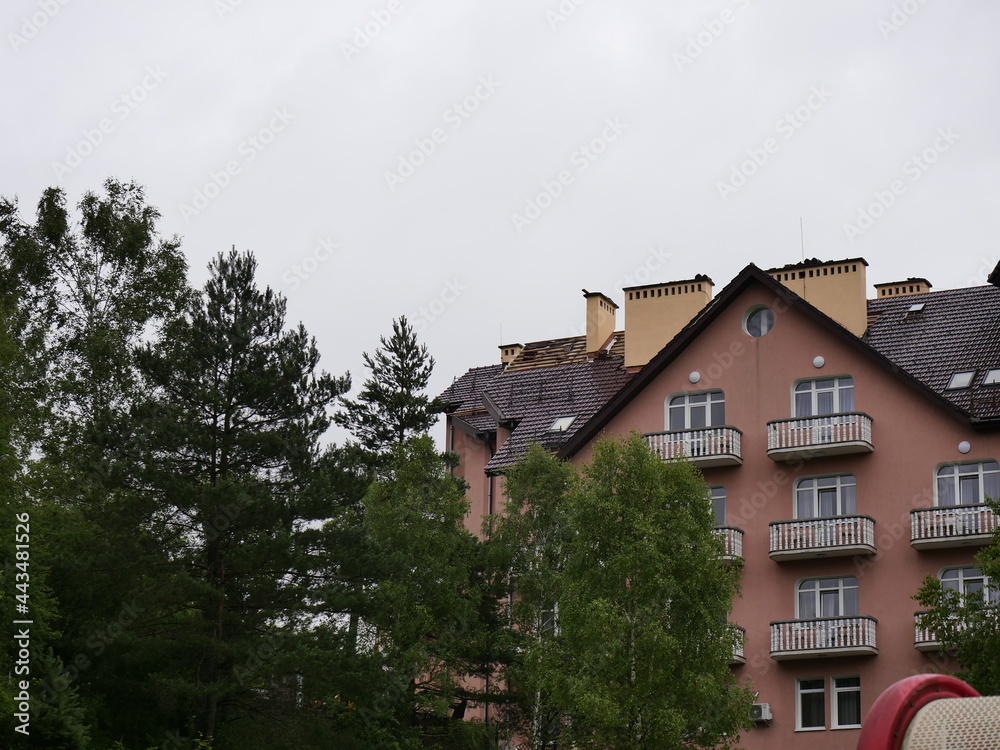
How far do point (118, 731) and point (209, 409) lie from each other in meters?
8.91

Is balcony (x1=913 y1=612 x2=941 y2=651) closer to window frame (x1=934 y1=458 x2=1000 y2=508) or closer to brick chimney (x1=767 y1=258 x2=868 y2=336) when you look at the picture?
window frame (x1=934 y1=458 x2=1000 y2=508)

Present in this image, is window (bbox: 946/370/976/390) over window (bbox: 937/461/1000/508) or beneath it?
over

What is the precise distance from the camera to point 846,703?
38375 mm

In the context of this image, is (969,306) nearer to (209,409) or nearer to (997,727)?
(209,409)

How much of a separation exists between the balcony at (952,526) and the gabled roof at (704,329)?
11.8ft

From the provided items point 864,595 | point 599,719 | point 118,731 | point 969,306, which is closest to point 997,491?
point 864,595

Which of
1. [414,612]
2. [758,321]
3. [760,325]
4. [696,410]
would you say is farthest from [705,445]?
[414,612]

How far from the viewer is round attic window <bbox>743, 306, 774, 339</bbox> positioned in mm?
42938

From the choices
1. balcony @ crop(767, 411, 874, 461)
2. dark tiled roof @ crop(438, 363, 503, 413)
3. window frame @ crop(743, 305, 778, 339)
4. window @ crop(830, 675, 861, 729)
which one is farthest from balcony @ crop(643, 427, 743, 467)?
dark tiled roof @ crop(438, 363, 503, 413)

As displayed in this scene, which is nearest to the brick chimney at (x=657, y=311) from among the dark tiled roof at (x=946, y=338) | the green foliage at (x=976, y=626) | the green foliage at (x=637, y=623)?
the dark tiled roof at (x=946, y=338)

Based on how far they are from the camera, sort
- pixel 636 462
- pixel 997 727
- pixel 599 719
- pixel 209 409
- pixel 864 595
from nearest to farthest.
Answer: pixel 997 727
pixel 599 719
pixel 636 462
pixel 209 409
pixel 864 595

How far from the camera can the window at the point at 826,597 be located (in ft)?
129

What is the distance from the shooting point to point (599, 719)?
29.7 m

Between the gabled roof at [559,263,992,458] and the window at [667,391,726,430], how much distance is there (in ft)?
3.86
